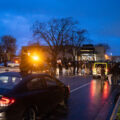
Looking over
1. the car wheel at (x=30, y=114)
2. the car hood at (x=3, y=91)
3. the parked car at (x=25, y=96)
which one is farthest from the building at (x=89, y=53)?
the car hood at (x=3, y=91)

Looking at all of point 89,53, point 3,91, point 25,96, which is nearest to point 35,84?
point 25,96

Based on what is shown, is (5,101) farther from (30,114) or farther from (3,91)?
(30,114)

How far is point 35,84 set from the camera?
5.70 meters

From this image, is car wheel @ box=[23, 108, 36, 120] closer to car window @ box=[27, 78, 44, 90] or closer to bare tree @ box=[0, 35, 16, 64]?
car window @ box=[27, 78, 44, 90]

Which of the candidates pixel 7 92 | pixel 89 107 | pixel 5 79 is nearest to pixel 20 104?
pixel 7 92

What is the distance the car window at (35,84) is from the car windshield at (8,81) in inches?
12.5

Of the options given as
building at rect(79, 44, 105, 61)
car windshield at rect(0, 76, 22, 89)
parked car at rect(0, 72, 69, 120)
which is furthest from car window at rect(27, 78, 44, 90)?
building at rect(79, 44, 105, 61)

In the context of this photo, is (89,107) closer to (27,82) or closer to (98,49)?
(27,82)

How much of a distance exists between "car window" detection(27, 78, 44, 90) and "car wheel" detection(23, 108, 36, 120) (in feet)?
1.98

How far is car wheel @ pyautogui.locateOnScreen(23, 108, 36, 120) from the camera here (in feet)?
16.6

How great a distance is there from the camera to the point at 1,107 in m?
4.60

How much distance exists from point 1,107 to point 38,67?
30756 mm

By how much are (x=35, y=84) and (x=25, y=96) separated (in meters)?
0.71

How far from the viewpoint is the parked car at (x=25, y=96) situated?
4656 mm
